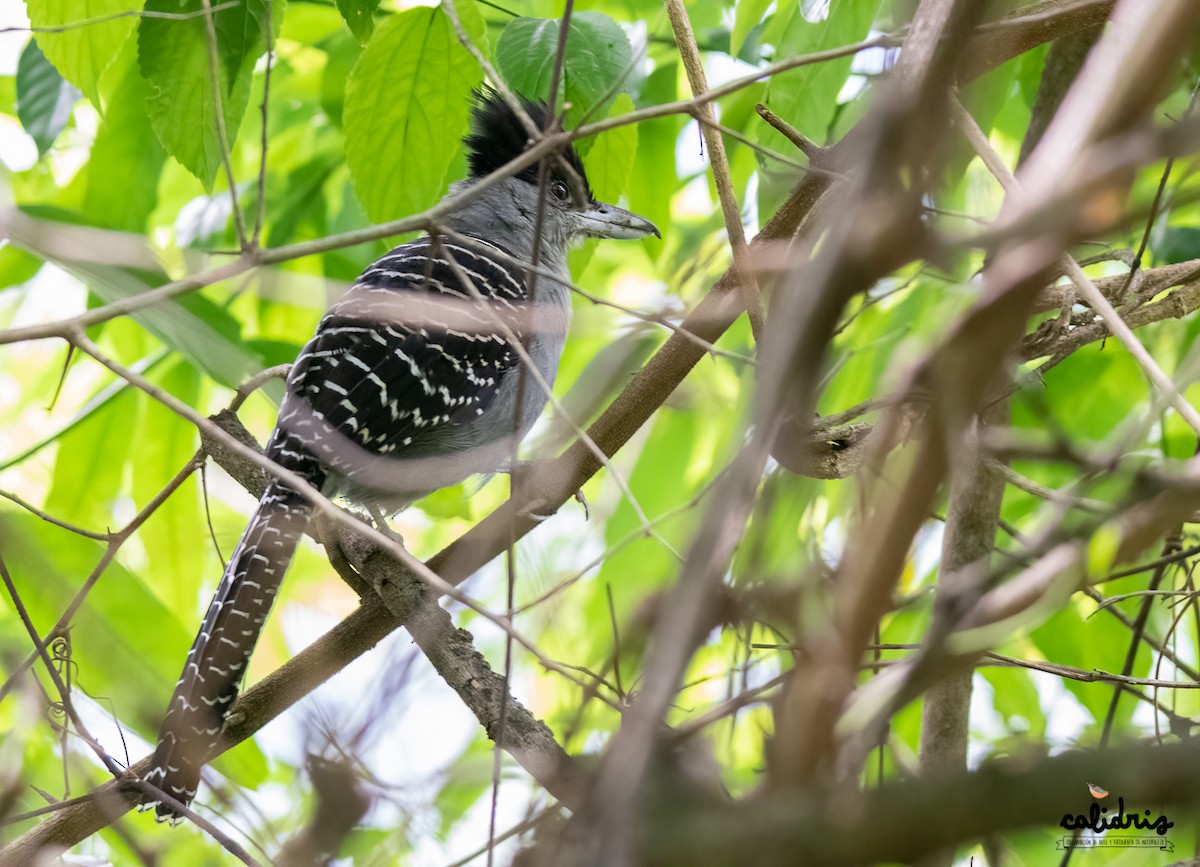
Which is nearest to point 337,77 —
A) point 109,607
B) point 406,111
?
point 406,111

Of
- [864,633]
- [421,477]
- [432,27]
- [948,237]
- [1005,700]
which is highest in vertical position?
[432,27]

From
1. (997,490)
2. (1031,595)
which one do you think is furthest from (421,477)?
(1031,595)

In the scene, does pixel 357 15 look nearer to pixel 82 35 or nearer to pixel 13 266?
pixel 82 35

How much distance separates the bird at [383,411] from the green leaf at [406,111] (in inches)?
6.0

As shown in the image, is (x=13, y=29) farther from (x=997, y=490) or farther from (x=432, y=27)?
(x=997, y=490)

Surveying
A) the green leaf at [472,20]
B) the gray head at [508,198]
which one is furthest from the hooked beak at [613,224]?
the green leaf at [472,20]

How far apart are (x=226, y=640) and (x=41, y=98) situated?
1890mm

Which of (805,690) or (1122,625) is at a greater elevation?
(1122,625)

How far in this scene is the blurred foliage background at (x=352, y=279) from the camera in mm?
2021

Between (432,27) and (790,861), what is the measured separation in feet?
8.41

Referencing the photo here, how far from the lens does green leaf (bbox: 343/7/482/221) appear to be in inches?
113

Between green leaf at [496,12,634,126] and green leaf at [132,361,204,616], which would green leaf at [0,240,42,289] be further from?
green leaf at [496,12,634,126]

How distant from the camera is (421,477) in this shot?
396 centimetres

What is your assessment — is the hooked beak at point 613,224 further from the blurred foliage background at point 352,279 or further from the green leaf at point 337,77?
the green leaf at point 337,77
